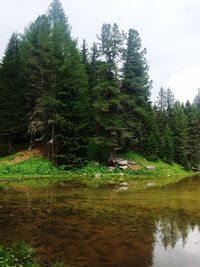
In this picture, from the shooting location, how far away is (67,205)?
22.4 metres

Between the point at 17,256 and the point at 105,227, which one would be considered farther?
the point at 105,227

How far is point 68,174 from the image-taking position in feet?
136

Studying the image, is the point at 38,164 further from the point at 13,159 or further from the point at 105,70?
the point at 105,70

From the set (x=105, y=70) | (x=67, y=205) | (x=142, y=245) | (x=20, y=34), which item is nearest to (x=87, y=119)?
(x=105, y=70)

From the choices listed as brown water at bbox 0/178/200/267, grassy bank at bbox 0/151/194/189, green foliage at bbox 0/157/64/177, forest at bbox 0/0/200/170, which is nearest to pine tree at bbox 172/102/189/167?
forest at bbox 0/0/200/170

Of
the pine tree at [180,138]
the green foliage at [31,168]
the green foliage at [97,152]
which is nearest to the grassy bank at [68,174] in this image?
the green foliage at [31,168]

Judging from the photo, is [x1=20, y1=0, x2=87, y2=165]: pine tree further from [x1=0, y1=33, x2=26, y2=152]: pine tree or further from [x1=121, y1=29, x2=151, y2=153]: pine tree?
[x1=121, y1=29, x2=151, y2=153]: pine tree

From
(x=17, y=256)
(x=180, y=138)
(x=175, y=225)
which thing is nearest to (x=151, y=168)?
(x=180, y=138)

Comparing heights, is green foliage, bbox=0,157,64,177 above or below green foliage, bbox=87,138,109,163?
below

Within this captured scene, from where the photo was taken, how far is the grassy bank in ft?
120

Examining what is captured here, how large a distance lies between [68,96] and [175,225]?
30.3 meters

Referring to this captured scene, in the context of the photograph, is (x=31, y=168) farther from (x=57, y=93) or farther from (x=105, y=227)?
(x=105, y=227)

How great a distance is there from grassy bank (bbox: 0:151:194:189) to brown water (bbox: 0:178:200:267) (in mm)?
9613

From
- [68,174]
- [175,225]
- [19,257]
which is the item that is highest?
[68,174]
